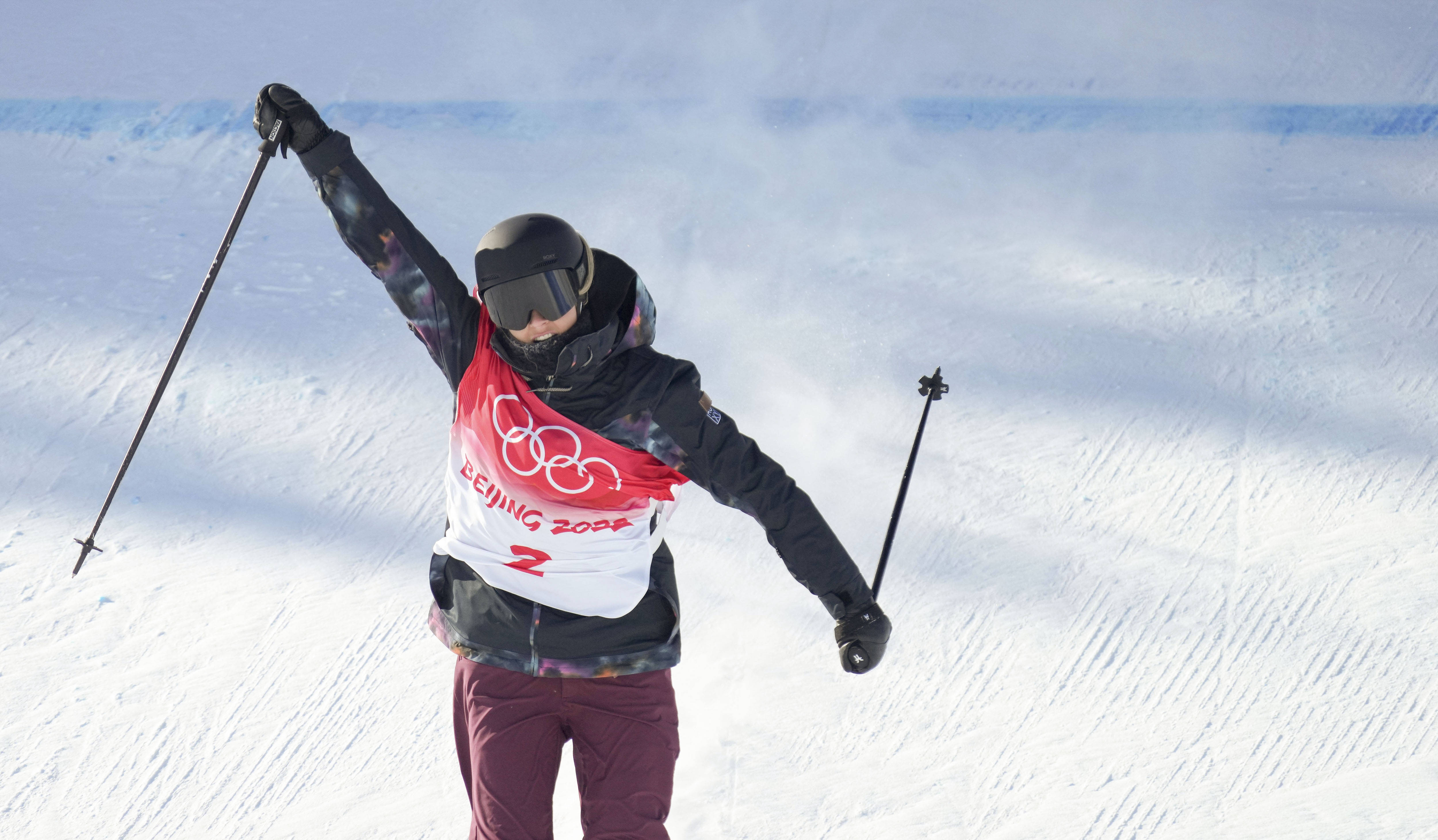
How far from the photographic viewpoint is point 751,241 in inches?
155

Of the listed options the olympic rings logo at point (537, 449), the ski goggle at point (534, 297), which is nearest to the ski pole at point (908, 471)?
the olympic rings logo at point (537, 449)

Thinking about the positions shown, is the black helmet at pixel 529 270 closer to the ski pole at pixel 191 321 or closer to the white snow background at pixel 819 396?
the ski pole at pixel 191 321

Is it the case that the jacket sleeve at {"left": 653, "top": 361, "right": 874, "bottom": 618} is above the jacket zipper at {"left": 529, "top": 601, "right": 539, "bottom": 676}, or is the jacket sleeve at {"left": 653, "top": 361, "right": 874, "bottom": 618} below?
above

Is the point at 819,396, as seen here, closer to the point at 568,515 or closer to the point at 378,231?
the point at 568,515

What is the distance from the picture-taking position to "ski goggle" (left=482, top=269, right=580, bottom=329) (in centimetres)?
201

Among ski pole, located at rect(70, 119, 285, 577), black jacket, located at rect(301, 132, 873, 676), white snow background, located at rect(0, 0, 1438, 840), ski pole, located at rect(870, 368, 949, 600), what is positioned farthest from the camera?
white snow background, located at rect(0, 0, 1438, 840)

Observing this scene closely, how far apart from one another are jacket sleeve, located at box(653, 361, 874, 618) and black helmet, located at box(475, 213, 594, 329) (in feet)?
0.83

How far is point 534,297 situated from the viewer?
79.4 inches

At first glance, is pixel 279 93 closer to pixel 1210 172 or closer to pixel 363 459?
pixel 363 459

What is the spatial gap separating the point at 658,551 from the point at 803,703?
28.1 inches

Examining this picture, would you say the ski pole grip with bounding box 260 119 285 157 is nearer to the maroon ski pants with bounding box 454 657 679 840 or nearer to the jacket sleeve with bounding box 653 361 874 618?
the jacket sleeve with bounding box 653 361 874 618

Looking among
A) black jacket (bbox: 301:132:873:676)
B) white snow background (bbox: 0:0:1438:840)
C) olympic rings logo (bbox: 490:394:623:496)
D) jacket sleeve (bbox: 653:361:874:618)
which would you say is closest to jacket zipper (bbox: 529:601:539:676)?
black jacket (bbox: 301:132:873:676)

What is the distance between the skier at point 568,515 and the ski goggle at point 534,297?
0.11 ft

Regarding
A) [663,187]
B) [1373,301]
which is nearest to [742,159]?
[663,187]
